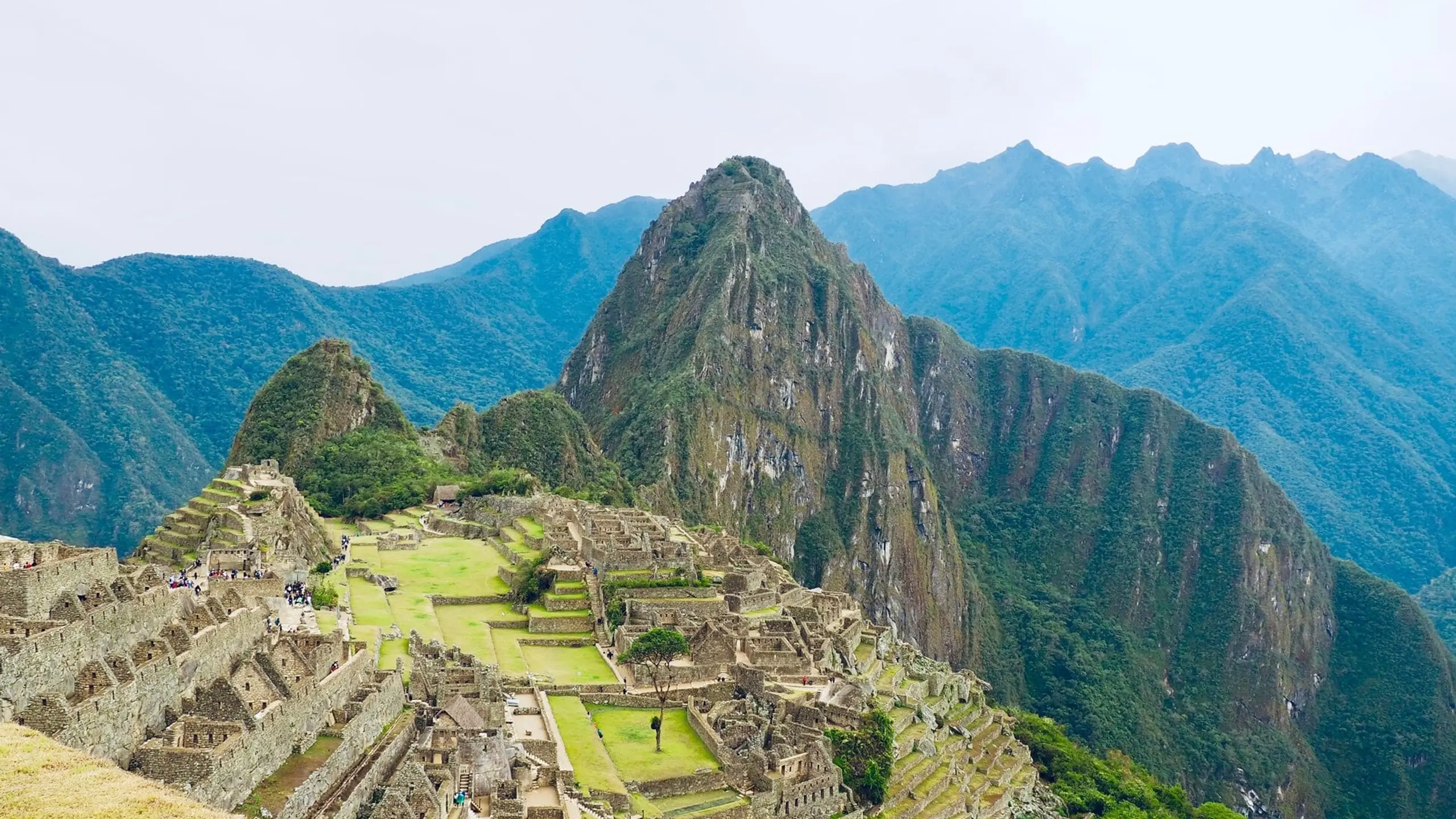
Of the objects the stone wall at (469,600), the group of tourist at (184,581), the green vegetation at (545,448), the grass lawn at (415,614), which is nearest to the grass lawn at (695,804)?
the grass lawn at (415,614)

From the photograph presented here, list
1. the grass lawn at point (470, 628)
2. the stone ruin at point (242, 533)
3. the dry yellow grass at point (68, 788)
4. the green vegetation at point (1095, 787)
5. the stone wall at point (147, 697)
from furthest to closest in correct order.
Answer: the green vegetation at point (1095, 787)
the stone ruin at point (242, 533)
the grass lawn at point (470, 628)
the stone wall at point (147, 697)
the dry yellow grass at point (68, 788)

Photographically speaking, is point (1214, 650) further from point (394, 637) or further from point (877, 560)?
point (394, 637)

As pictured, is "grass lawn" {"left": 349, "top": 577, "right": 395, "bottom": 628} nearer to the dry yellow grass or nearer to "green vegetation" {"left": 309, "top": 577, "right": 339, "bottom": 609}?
"green vegetation" {"left": 309, "top": 577, "right": 339, "bottom": 609}

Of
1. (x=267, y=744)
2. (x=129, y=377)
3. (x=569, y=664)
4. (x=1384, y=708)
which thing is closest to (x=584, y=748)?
(x=569, y=664)

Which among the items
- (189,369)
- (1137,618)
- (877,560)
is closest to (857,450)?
(877,560)

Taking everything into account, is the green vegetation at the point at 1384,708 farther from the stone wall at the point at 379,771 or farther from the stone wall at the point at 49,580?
the stone wall at the point at 49,580

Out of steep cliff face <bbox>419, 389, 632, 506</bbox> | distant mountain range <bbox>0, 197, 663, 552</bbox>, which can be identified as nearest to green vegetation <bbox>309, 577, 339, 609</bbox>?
steep cliff face <bbox>419, 389, 632, 506</bbox>

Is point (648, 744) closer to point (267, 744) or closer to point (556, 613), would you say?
point (556, 613)

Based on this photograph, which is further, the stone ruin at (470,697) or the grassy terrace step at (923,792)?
the grassy terrace step at (923,792)
